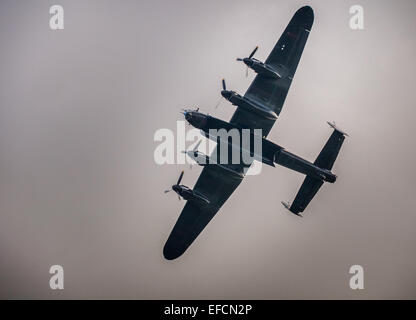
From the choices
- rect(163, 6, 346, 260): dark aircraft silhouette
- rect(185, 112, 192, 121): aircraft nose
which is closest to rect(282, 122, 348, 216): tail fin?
rect(163, 6, 346, 260): dark aircraft silhouette

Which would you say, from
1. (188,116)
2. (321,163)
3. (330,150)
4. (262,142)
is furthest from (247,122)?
(330,150)

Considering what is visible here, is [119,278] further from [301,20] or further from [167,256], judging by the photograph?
[301,20]

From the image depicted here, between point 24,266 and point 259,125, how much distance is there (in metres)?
32.3

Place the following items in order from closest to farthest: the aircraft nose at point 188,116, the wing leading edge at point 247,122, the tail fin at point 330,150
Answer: the wing leading edge at point 247,122 < the aircraft nose at point 188,116 < the tail fin at point 330,150

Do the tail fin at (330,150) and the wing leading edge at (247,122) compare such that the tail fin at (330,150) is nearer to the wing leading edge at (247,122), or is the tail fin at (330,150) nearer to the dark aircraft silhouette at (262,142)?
the dark aircraft silhouette at (262,142)

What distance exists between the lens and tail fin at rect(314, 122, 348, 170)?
105ft

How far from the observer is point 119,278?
42844 millimetres

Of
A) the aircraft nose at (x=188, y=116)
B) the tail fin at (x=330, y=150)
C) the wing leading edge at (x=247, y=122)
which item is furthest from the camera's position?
the tail fin at (x=330, y=150)

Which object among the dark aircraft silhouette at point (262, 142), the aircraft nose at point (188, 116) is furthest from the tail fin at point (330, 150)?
the aircraft nose at point (188, 116)

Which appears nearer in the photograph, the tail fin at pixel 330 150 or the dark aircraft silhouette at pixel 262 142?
the dark aircraft silhouette at pixel 262 142

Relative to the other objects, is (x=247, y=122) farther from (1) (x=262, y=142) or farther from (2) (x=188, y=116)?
(2) (x=188, y=116)

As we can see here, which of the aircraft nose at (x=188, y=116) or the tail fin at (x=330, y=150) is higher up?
the aircraft nose at (x=188, y=116)

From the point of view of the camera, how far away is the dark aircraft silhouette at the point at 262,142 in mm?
30000
